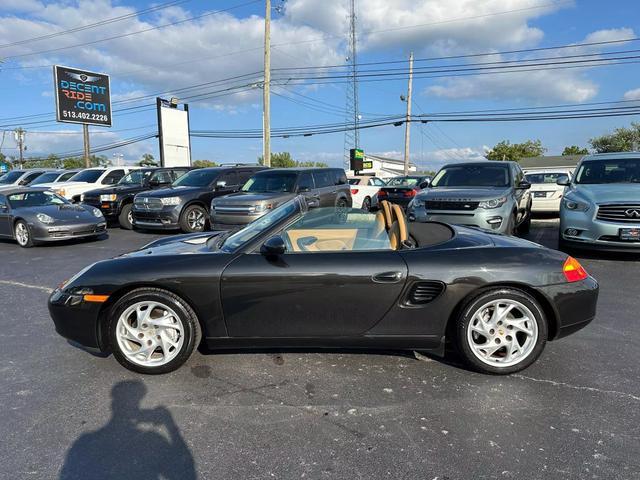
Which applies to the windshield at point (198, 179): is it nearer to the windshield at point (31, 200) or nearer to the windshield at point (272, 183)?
the windshield at point (272, 183)

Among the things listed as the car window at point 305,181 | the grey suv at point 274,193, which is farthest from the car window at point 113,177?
the car window at point 305,181

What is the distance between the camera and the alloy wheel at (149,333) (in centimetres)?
329

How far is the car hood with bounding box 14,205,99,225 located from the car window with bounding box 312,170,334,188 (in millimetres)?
5165

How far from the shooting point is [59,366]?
3.54 metres

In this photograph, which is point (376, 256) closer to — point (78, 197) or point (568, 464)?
point (568, 464)

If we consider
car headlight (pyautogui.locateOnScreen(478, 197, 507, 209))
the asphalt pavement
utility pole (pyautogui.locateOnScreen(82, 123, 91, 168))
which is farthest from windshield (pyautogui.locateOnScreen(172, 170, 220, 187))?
utility pole (pyautogui.locateOnScreen(82, 123, 91, 168))

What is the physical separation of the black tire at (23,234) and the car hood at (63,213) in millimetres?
222

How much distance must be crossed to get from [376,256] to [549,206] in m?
11.5

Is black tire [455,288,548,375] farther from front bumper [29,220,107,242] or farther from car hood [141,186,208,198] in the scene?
car hood [141,186,208,198]

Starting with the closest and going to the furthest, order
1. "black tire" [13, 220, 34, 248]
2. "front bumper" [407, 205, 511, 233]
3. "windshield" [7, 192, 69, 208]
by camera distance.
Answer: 1. "front bumper" [407, 205, 511, 233]
2. "black tire" [13, 220, 34, 248]
3. "windshield" [7, 192, 69, 208]

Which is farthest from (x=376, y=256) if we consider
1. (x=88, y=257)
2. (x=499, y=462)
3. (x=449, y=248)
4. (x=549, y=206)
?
(x=549, y=206)

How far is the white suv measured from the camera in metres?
14.7

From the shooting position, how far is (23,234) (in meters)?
9.76

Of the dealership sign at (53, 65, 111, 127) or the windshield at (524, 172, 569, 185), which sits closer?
the windshield at (524, 172, 569, 185)
